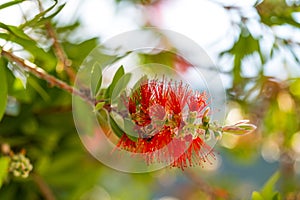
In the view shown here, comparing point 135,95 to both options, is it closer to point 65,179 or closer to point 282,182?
point 65,179

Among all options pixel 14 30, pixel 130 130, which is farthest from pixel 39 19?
pixel 130 130

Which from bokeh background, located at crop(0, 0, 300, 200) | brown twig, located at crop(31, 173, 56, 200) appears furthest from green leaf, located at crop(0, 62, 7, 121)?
brown twig, located at crop(31, 173, 56, 200)

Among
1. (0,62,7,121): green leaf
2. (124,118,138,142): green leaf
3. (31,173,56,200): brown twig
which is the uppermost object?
(0,62,7,121): green leaf

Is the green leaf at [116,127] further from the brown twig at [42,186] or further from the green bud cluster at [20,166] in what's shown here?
the brown twig at [42,186]

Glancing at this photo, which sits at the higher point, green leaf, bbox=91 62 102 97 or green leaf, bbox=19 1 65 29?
green leaf, bbox=19 1 65 29

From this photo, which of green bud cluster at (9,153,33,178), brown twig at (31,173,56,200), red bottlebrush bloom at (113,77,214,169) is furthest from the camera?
brown twig at (31,173,56,200)

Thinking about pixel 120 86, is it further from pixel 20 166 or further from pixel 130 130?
pixel 20 166

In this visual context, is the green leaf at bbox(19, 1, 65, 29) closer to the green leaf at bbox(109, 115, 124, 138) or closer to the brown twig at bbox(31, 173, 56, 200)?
the green leaf at bbox(109, 115, 124, 138)
